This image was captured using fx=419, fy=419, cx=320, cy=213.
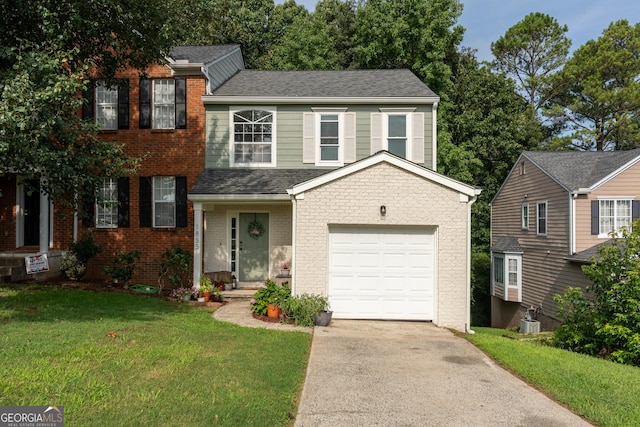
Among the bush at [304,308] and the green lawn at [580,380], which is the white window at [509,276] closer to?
the green lawn at [580,380]

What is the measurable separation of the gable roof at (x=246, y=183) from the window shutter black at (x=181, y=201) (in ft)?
2.49

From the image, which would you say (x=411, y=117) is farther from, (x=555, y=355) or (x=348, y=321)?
(x=555, y=355)

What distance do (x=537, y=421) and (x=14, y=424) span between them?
214 inches

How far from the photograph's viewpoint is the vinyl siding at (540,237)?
650 inches

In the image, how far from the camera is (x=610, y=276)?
8.69 meters

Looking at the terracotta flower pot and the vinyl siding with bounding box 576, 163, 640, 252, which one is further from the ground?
the vinyl siding with bounding box 576, 163, 640, 252

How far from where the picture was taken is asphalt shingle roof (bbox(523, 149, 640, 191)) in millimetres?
16062

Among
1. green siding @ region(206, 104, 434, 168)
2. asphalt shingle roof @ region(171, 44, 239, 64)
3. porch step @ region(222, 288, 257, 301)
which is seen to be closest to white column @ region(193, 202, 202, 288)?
porch step @ region(222, 288, 257, 301)

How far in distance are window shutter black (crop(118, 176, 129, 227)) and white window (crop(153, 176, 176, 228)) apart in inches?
33.6

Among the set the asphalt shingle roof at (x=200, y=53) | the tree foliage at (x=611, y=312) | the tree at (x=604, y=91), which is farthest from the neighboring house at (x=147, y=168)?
the tree at (x=604, y=91)

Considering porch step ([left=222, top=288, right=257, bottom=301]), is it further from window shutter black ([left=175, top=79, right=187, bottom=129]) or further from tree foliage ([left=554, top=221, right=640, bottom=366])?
tree foliage ([left=554, top=221, right=640, bottom=366])

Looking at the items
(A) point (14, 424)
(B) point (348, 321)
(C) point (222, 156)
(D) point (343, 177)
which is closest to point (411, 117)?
(D) point (343, 177)

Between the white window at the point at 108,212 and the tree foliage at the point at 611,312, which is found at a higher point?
the white window at the point at 108,212

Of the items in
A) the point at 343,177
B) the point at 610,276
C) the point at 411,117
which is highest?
the point at 411,117
